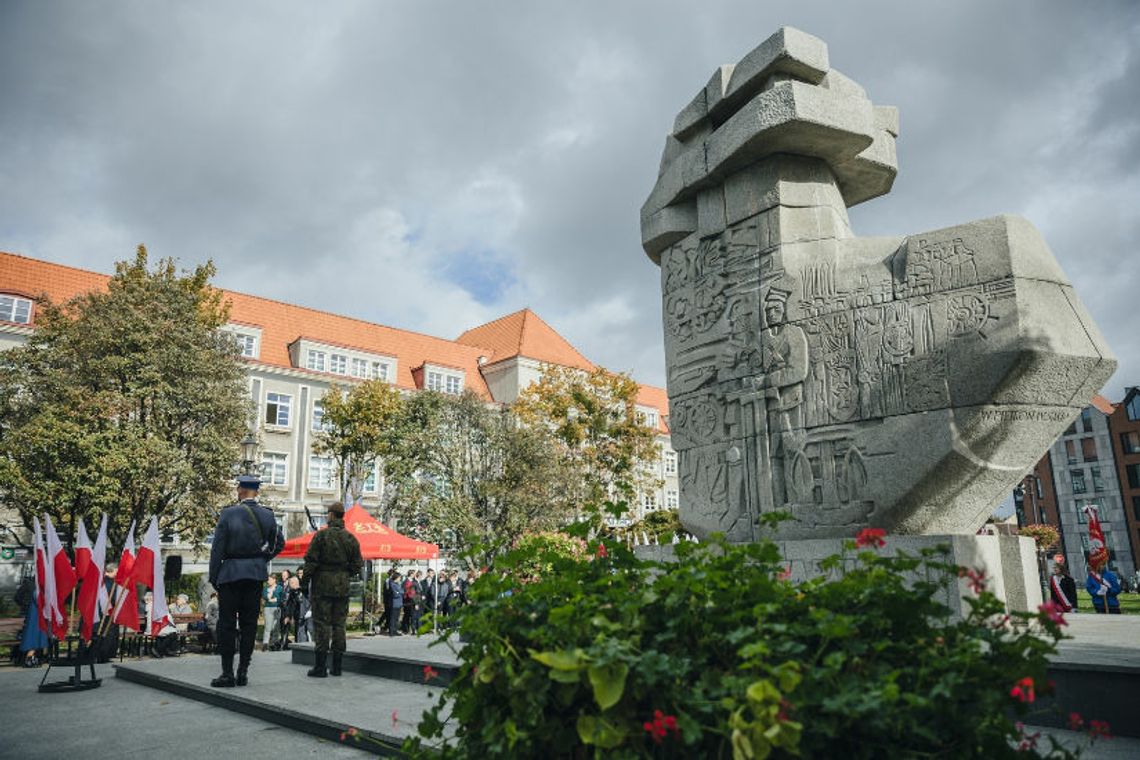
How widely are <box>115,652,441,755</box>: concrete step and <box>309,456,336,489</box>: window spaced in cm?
3078

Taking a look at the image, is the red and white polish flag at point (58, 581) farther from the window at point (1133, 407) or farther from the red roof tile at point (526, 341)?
the window at point (1133, 407)

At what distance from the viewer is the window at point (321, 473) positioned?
3803 cm

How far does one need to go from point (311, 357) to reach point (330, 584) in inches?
1341

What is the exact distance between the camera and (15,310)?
31.2 m

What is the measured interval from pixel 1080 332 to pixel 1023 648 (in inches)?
179

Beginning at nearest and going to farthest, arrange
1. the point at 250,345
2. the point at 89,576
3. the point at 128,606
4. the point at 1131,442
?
1. the point at 89,576
2. the point at 128,606
3. the point at 250,345
4. the point at 1131,442

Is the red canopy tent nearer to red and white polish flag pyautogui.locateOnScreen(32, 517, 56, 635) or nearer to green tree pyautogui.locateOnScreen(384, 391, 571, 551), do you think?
red and white polish flag pyautogui.locateOnScreen(32, 517, 56, 635)

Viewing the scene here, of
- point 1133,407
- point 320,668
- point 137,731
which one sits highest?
point 1133,407

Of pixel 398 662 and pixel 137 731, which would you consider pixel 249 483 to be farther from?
pixel 137 731

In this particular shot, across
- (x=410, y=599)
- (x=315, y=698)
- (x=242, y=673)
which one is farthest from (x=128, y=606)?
(x=410, y=599)

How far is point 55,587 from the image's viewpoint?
7.85 meters

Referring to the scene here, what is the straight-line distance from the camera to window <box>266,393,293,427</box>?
1473 inches

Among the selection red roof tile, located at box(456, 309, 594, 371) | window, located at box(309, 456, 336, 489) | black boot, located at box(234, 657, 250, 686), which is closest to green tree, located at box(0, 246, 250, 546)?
black boot, located at box(234, 657, 250, 686)

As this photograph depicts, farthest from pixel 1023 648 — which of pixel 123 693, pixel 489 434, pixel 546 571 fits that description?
pixel 489 434
